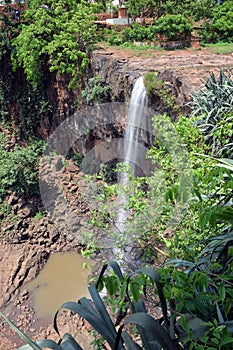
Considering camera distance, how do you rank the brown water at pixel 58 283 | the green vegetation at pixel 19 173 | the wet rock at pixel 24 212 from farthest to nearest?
the green vegetation at pixel 19 173, the wet rock at pixel 24 212, the brown water at pixel 58 283

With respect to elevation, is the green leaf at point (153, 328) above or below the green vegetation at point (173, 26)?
below

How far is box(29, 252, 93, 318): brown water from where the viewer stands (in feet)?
22.6

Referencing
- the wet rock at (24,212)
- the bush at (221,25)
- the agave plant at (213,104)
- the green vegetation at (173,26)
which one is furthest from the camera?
the bush at (221,25)

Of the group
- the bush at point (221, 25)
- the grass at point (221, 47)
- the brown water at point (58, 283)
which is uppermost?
the bush at point (221, 25)

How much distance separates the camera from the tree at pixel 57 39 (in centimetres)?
916

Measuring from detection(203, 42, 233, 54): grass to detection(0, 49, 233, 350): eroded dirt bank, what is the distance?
0.31 meters

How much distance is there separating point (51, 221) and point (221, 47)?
6514 millimetres

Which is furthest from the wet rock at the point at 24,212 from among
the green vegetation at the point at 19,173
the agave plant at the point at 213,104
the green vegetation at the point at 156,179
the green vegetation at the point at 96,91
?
the agave plant at the point at 213,104

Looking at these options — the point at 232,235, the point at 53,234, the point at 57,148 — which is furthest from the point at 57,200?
the point at 232,235

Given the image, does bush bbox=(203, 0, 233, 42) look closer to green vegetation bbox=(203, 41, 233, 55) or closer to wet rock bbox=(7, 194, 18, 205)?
green vegetation bbox=(203, 41, 233, 55)

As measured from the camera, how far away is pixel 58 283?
291 inches

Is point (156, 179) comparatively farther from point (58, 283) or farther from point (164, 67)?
point (164, 67)

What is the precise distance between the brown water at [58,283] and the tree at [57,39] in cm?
433

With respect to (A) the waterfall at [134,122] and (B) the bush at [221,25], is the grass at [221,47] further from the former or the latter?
(A) the waterfall at [134,122]
